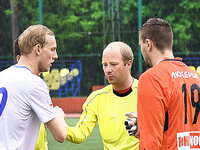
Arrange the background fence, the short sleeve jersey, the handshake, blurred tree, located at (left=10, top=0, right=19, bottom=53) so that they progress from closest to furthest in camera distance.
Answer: the short sleeve jersey, the handshake, the background fence, blurred tree, located at (left=10, top=0, right=19, bottom=53)

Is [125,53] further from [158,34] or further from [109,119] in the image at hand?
[158,34]

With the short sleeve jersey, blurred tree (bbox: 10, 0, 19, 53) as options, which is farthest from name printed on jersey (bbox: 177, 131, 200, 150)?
blurred tree (bbox: 10, 0, 19, 53)

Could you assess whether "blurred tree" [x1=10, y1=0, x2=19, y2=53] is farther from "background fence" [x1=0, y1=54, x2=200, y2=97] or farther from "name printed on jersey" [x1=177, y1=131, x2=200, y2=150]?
"name printed on jersey" [x1=177, y1=131, x2=200, y2=150]

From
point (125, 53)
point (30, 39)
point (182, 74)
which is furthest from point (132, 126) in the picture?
point (125, 53)

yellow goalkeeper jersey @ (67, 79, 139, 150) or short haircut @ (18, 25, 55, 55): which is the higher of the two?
short haircut @ (18, 25, 55, 55)

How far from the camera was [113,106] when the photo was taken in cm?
450

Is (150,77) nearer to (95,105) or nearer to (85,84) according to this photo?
(95,105)

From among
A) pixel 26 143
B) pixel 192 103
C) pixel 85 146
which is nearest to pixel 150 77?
pixel 192 103

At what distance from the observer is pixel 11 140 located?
3412 millimetres

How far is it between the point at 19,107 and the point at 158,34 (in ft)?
3.47

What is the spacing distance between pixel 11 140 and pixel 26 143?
0.35 ft

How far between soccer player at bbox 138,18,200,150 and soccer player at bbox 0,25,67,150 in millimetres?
600

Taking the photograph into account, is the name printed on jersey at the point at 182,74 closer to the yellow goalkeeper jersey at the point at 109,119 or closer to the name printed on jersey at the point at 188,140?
the name printed on jersey at the point at 188,140

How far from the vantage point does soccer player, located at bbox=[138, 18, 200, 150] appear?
3316 millimetres
